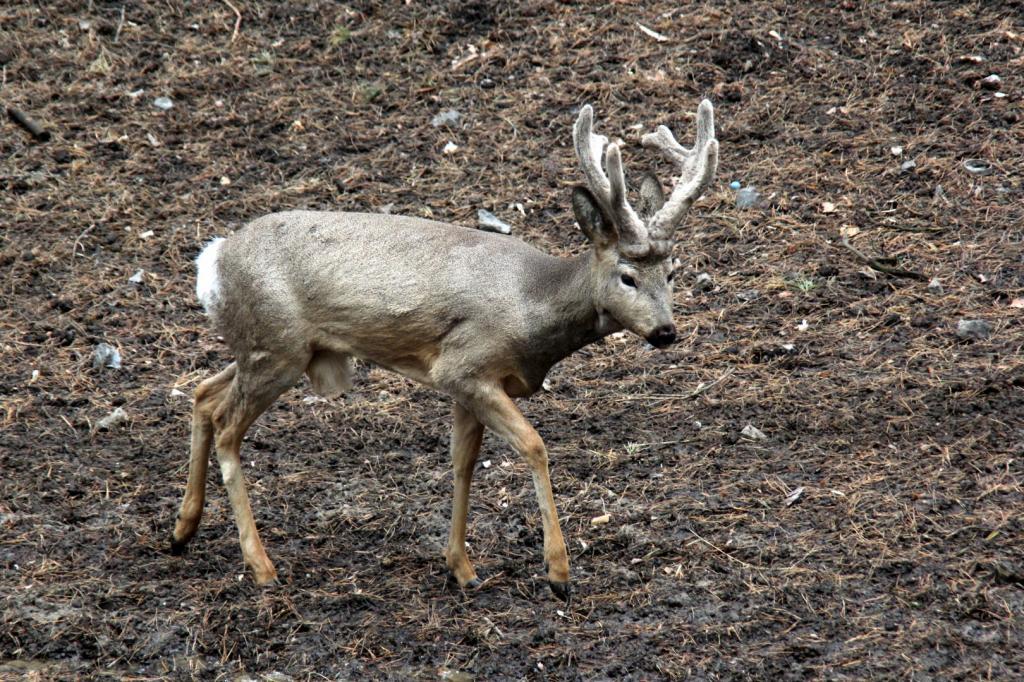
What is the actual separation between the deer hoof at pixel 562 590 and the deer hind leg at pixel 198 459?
6.03ft

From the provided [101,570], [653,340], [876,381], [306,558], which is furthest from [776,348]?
[101,570]

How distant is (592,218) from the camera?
5.69 meters

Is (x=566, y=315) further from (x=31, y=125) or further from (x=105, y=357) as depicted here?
(x=31, y=125)

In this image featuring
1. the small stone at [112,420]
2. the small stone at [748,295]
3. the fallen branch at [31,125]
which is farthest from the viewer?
the fallen branch at [31,125]

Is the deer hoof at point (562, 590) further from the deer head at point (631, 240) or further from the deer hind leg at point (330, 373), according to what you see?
the deer hind leg at point (330, 373)

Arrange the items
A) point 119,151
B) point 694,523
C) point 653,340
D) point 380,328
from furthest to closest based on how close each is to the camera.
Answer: point 119,151, point 694,523, point 380,328, point 653,340

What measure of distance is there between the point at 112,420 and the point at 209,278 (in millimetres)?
1603

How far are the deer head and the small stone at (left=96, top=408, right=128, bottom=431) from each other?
3240mm

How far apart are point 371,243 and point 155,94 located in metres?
5.10

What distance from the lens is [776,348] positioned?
7938 mm

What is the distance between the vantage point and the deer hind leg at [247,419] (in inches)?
243

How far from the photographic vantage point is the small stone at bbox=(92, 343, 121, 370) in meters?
8.12

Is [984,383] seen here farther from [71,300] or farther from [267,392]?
[71,300]

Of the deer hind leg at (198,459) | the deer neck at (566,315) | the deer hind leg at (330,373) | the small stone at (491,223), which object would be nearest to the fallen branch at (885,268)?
the small stone at (491,223)
